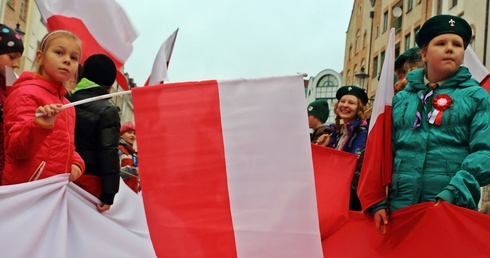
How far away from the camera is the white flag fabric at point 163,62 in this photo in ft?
26.2

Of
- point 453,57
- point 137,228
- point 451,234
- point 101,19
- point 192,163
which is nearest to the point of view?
point 451,234

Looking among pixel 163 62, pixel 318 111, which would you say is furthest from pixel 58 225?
pixel 163 62

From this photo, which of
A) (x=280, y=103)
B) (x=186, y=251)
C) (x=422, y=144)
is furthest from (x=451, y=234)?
(x=186, y=251)

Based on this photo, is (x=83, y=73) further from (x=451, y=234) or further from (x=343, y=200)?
(x=451, y=234)

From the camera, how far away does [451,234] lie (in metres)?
3.62

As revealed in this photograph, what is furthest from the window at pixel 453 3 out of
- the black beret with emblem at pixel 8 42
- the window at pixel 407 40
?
the black beret with emblem at pixel 8 42

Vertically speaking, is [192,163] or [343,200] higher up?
[192,163]

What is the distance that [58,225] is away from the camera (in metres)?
4.04

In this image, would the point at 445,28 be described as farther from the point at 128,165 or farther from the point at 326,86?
the point at 326,86

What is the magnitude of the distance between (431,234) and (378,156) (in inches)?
22.1

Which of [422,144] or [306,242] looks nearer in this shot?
[422,144]

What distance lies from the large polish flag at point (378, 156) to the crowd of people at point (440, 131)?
0.04 meters

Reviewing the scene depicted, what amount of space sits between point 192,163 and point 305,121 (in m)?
0.71

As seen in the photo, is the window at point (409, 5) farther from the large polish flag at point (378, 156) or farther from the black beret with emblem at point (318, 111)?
the large polish flag at point (378, 156)
